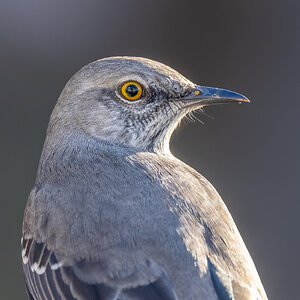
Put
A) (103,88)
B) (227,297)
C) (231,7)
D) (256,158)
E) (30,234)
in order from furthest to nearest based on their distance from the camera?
(231,7), (256,158), (103,88), (30,234), (227,297)

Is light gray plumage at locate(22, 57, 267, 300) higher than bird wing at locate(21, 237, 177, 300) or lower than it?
higher

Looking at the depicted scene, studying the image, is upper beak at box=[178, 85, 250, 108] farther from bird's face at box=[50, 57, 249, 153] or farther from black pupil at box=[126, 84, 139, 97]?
black pupil at box=[126, 84, 139, 97]

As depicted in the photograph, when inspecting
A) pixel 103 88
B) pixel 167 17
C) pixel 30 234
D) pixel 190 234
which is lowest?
pixel 30 234

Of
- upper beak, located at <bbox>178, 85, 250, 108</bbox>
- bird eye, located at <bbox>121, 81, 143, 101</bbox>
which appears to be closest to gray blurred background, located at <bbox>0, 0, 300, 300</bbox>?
upper beak, located at <bbox>178, 85, 250, 108</bbox>

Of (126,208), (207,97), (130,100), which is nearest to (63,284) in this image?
(126,208)

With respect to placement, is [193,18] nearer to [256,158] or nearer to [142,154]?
[256,158]

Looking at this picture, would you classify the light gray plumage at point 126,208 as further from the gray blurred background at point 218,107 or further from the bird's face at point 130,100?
the gray blurred background at point 218,107

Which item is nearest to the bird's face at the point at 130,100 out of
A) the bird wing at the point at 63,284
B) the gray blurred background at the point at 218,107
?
the bird wing at the point at 63,284

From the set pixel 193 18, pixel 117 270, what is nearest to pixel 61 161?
pixel 117 270

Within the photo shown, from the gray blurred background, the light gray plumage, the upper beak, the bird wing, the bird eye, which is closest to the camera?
the bird wing
